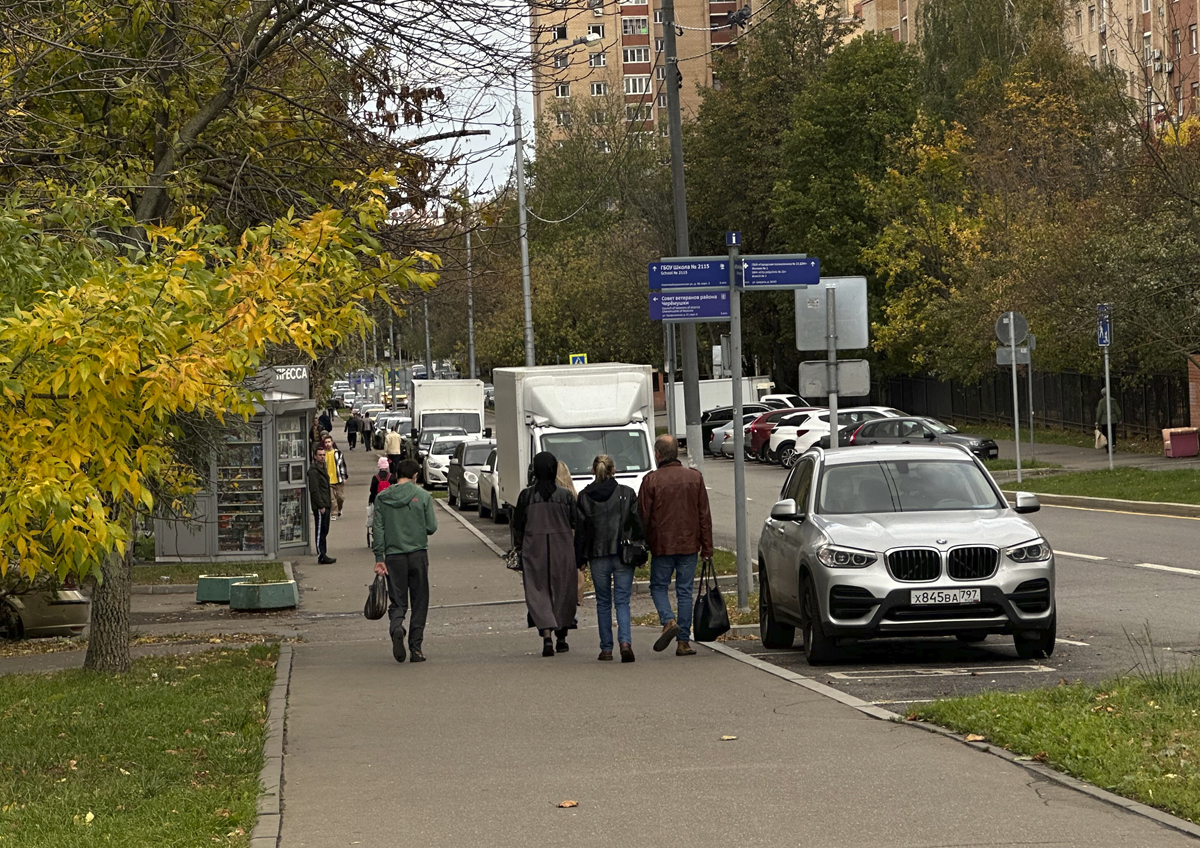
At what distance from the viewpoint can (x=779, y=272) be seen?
55.3 ft

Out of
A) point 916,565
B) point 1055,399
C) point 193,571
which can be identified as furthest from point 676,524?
point 1055,399

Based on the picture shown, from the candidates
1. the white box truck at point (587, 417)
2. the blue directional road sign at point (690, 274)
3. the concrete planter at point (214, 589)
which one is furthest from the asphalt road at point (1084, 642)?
the concrete planter at point (214, 589)

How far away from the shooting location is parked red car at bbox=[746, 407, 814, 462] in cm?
5178

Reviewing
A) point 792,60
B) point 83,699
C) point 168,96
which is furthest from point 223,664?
point 792,60

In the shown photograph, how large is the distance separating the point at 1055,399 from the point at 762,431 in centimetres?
884

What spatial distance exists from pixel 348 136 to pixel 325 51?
1.40 meters

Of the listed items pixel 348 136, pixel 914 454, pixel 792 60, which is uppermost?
pixel 792 60

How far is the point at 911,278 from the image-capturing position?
58.4 m

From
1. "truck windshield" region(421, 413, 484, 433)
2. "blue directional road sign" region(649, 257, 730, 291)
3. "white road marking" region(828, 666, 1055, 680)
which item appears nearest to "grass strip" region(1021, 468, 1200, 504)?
"blue directional road sign" region(649, 257, 730, 291)

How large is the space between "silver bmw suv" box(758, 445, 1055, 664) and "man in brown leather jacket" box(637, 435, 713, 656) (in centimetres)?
60

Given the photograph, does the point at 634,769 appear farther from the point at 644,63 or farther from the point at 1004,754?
the point at 644,63

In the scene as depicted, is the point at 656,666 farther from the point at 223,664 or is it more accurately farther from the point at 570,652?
the point at 223,664

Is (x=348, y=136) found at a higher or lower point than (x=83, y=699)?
higher

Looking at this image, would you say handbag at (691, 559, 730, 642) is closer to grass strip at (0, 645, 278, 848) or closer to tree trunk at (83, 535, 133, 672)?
grass strip at (0, 645, 278, 848)
